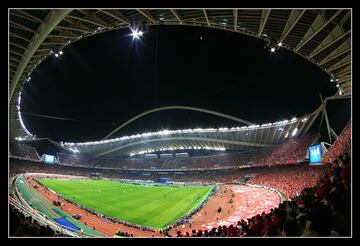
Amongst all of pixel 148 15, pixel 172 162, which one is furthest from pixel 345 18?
pixel 172 162

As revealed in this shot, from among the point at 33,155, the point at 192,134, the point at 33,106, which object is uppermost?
the point at 33,106

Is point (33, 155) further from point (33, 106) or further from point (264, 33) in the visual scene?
point (264, 33)

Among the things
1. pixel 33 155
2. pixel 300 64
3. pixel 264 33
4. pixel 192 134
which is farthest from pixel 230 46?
pixel 33 155

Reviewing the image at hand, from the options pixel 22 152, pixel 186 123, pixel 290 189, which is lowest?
pixel 290 189

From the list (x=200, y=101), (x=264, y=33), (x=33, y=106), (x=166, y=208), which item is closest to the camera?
(x=264, y=33)

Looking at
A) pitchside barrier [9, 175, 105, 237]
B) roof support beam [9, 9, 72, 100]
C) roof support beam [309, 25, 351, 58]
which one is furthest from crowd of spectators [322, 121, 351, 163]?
roof support beam [9, 9, 72, 100]

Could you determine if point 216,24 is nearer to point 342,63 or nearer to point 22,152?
point 342,63
